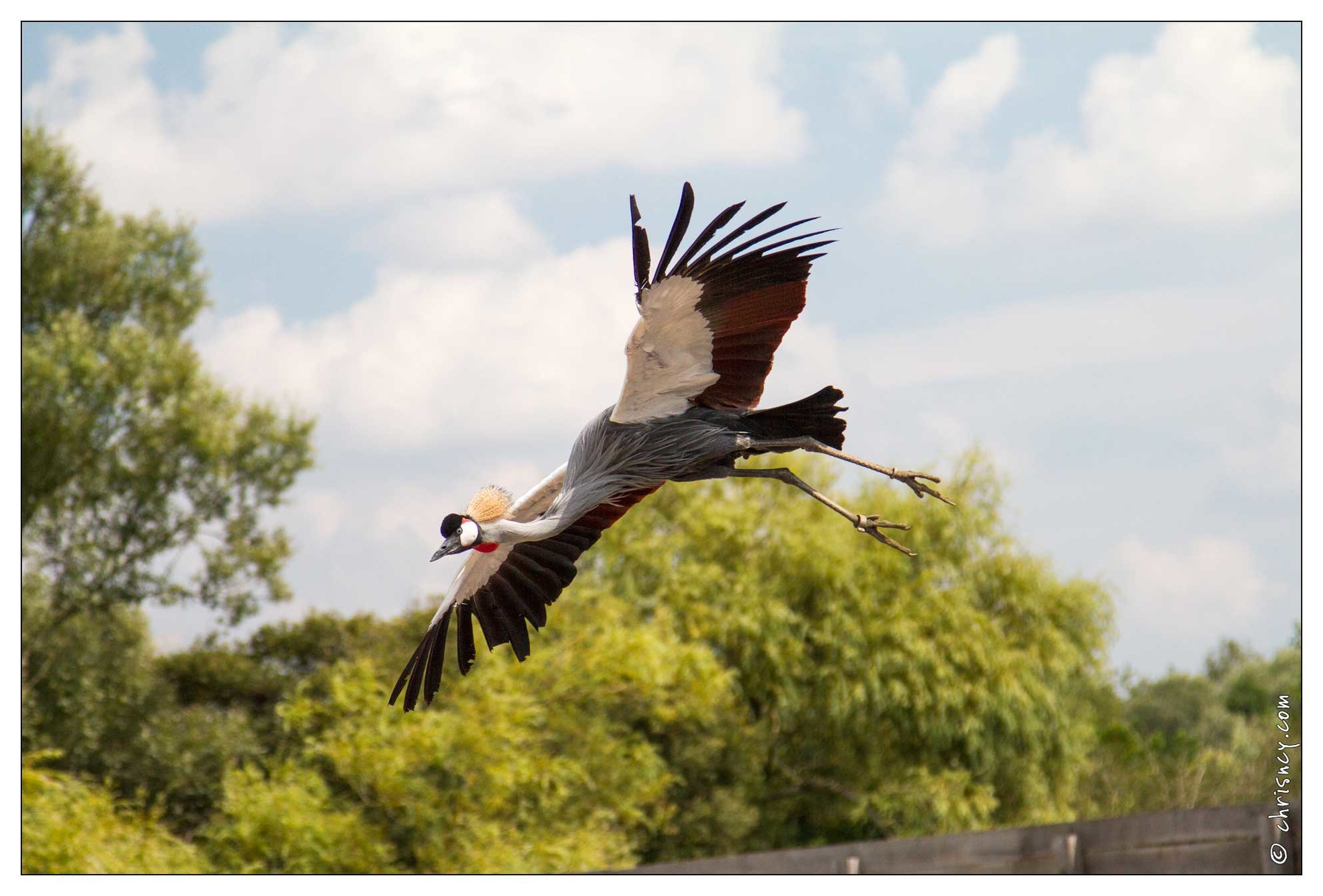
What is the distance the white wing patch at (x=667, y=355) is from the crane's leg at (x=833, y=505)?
0.23m

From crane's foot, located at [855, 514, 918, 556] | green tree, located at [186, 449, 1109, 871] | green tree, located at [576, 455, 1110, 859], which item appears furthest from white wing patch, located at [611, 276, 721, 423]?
green tree, located at [576, 455, 1110, 859]

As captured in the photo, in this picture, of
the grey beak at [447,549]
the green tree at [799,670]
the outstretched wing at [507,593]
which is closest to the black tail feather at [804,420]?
the outstretched wing at [507,593]

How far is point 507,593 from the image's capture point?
3.83 metres

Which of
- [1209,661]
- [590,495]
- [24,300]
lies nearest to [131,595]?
[24,300]

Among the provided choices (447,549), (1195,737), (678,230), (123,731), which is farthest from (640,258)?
(1195,737)

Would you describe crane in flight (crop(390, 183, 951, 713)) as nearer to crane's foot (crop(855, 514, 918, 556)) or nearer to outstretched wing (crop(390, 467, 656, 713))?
crane's foot (crop(855, 514, 918, 556))

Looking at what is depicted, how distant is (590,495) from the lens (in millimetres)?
3176

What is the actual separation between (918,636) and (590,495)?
18.8 m

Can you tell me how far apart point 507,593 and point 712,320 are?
3.55 feet

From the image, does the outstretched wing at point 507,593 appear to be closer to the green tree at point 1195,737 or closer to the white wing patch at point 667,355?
Result: the white wing patch at point 667,355

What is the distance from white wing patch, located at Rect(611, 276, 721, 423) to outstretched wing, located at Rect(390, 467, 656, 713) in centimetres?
37

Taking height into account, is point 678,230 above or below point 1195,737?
above

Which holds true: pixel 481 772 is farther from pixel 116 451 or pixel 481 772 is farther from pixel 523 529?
pixel 523 529

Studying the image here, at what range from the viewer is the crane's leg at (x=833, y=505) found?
311 centimetres
